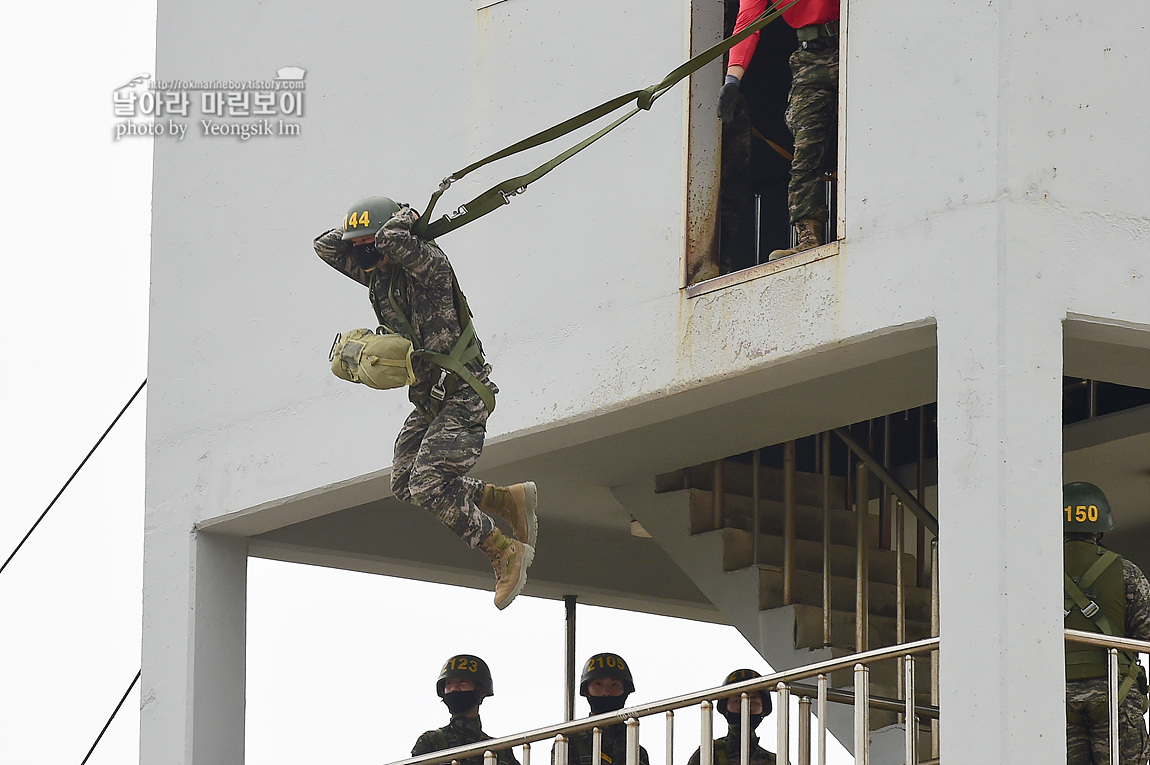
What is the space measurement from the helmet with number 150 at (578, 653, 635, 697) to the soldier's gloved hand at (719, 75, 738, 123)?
4446 mm

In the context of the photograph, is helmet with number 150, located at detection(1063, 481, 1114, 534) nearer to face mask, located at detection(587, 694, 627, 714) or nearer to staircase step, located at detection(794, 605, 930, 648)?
staircase step, located at detection(794, 605, 930, 648)

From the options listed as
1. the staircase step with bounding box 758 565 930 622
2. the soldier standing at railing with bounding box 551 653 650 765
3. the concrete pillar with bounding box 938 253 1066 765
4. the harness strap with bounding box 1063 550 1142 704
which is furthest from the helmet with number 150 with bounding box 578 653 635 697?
the concrete pillar with bounding box 938 253 1066 765

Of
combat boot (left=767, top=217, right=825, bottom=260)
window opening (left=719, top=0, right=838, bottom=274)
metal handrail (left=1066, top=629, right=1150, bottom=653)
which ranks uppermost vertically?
window opening (left=719, top=0, right=838, bottom=274)

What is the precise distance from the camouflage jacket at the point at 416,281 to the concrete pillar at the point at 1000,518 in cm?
215

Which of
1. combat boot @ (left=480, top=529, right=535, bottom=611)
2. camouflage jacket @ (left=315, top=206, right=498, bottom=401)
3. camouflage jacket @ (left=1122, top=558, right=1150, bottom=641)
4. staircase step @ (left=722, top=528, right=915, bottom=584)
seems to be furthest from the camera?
staircase step @ (left=722, top=528, right=915, bottom=584)

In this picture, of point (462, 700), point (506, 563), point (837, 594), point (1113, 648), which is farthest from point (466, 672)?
point (1113, 648)

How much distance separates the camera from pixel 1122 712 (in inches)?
406

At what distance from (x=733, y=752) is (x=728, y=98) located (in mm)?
4395

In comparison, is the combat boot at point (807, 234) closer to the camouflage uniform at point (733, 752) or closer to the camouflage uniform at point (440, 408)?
the camouflage uniform at point (440, 408)

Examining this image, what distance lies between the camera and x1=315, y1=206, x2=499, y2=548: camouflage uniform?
9.70 metres

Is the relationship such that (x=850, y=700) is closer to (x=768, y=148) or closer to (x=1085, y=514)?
(x=1085, y=514)

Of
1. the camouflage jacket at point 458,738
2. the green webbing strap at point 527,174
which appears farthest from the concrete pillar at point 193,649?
the green webbing strap at point 527,174

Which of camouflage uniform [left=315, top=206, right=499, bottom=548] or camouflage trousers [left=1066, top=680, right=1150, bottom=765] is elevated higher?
camouflage uniform [left=315, top=206, right=499, bottom=548]

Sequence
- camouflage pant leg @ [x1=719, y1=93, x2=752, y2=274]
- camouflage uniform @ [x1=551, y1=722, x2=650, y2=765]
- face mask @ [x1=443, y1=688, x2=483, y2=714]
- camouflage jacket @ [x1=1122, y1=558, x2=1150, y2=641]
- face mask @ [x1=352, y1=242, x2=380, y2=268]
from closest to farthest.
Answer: face mask @ [x1=352, y1=242, x2=380, y2=268] < camouflage jacket @ [x1=1122, y1=558, x2=1150, y2=641] < camouflage pant leg @ [x1=719, y1=93, x2=752, y2=274] < camouflage uniform @ [x1=551, y1=722, x2=650, y2=765] < face mask @ [x1=443, y1=688, x2=483, y2=714]
